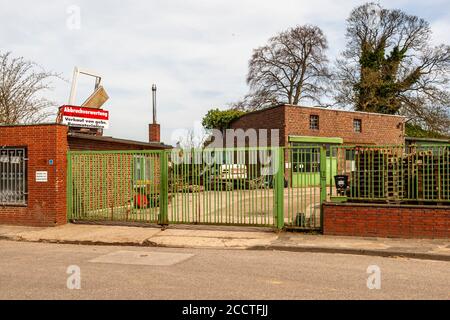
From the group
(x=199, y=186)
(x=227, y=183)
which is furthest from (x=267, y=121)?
(x=227, y=183)

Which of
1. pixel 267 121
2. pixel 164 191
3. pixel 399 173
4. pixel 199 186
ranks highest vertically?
pixel 267 121

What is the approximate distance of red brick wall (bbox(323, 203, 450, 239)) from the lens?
32.0 ft

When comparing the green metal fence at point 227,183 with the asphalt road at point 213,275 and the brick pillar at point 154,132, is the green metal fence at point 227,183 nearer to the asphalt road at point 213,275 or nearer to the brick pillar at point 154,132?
the asphalt road at point 213,275

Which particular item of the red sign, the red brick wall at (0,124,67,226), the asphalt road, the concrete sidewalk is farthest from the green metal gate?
the red sign

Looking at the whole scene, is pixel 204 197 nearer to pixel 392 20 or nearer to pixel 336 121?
pixel 336 121

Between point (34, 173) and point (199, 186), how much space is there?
5.08 meters

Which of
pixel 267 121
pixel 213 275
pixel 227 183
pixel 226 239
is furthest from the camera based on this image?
pixel 267 121

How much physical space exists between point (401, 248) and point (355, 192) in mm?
1985

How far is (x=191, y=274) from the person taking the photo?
708cm

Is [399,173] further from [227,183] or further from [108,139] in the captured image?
[108,139]

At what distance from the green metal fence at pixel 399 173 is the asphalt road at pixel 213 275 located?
2287mm

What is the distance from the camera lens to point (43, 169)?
41.3ft

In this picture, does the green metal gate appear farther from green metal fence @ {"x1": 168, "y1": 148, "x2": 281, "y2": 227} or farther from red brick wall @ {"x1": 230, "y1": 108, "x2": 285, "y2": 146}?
red brick wall @ {"x1": 230, "y1": 108, "x2": 285, "y2": 146}

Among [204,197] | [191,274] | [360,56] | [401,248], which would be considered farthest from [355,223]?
[360,56]
